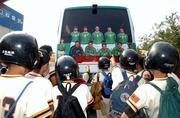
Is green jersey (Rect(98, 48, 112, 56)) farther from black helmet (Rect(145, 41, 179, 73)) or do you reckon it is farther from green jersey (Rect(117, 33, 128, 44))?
black helmet (Rect(145, 41, 179, 73))

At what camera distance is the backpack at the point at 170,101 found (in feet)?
11.0

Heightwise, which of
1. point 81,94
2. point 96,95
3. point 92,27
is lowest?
point 96,95

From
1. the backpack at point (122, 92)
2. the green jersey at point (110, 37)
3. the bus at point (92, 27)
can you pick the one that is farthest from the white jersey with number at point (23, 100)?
the green jersey at point (110, 37)

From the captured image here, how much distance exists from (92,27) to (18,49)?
770 cm

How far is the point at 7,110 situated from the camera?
2900mm

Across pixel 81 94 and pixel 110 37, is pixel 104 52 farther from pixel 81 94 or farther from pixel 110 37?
pixel 81 94

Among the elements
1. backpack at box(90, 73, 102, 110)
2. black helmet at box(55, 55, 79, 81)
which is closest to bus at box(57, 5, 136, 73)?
backpack at box(90, 73, 102, 110)

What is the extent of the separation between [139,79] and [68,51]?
5.58 m

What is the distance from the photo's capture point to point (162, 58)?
3688mm

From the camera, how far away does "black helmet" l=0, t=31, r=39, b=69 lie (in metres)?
3.05

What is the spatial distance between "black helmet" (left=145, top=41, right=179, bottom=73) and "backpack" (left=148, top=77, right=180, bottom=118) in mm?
218

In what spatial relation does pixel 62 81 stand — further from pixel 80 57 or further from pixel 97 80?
pixel 80 57

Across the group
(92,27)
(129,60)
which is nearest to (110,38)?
(92,27)

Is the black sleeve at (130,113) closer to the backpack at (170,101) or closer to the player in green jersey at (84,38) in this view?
the backpack at (170,101)
